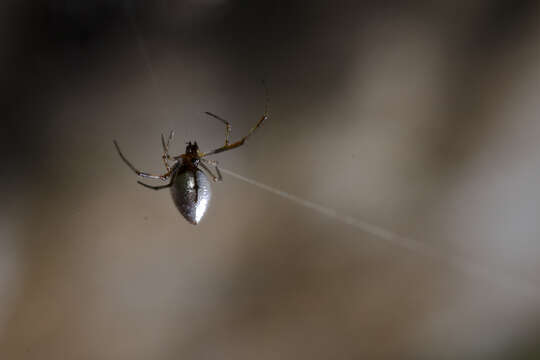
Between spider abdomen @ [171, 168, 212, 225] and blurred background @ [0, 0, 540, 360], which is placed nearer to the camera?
spider abdomen @ [171, 168, 212, 225]

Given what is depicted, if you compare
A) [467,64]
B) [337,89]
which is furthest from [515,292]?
[337,89]

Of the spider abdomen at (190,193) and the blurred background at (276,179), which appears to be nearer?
the spider abdomen at (190,193)

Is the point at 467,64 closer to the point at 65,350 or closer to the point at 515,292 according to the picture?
the point at 515,292

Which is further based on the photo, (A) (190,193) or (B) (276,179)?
(B) (276,179)
